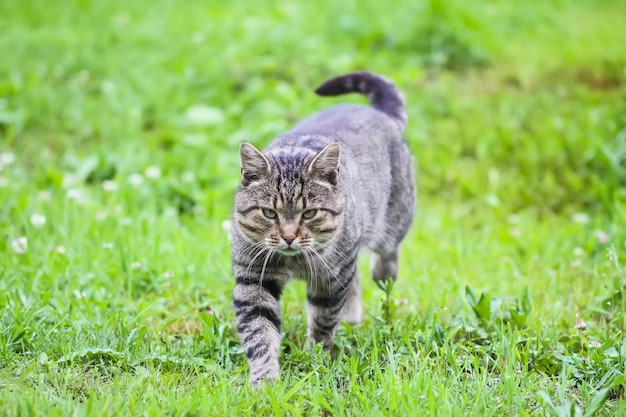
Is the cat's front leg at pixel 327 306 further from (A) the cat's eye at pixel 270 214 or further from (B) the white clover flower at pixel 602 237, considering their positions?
(B) the white clover flower at pixel 602 237

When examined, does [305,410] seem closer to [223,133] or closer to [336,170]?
[336,170]

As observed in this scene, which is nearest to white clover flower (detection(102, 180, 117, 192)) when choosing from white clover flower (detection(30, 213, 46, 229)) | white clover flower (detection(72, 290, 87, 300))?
white clover flower (detection(30, 213, 46, 229))

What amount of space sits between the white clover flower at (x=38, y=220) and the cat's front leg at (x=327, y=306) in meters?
2.12

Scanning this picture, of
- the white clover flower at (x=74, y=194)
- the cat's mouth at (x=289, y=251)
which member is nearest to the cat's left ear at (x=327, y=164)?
the cat's mouth at (x=289, y=251)

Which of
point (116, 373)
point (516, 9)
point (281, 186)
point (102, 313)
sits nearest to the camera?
point (116, 373)

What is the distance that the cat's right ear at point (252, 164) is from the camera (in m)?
3.84

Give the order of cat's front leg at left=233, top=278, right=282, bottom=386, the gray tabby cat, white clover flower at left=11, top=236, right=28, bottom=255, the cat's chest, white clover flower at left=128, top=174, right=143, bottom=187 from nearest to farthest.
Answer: cat's front leg at left=233, top=278, right=282, bottom=386 → the gray tabby cat → the cat's chest → white clover flower at left=11, top=236, right=28, bottom=255 → white clover flower at left=128, top=174, right=143, bottom=187

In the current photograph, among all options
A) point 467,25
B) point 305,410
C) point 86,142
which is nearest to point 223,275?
point 305,410

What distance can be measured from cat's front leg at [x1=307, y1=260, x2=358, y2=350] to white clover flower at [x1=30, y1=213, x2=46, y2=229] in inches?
83.4

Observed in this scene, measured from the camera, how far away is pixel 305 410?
343 cm

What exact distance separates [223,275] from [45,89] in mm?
3623

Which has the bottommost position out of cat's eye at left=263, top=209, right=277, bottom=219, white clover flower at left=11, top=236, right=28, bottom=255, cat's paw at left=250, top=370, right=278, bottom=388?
cat's paw at left=250, top=370, right=278, bottom=388

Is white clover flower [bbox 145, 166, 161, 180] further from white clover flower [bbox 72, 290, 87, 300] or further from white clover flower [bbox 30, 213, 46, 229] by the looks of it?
white clover flower [bbox 72, 290, 87, 300]

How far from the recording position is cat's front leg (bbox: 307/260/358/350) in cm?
402
